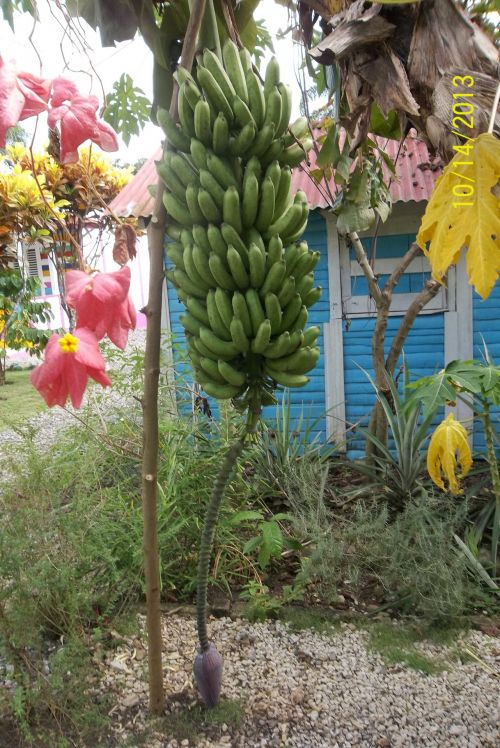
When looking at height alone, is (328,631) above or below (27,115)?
below

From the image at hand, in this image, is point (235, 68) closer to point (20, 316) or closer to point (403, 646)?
point (403, 646)

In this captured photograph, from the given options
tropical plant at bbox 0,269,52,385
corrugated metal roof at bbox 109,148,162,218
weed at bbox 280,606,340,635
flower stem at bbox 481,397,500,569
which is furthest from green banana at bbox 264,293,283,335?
tropical plant at bbox 0,269,52,385

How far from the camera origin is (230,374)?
1.01m

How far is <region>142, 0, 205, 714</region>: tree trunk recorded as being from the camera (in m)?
1.00

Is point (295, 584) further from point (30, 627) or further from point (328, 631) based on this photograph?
point (30, 627)

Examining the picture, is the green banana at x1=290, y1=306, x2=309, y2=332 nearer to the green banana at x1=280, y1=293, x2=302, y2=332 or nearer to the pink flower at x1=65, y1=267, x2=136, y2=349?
the green banana at x1=280, y1=293, x2=302, y2=332

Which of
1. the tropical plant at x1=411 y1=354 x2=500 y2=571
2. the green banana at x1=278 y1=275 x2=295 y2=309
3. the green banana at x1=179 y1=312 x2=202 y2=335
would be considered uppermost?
the green banana at x1=278 y1=275 x2=295 y2=309

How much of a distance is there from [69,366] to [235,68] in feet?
2.16

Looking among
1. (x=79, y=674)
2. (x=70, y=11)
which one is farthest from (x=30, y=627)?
(x=70, y=11)

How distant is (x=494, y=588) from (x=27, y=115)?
102 inches

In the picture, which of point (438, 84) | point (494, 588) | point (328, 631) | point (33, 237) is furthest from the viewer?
point (33, 237)

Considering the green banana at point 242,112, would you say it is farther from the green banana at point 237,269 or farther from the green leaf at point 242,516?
the green leaf at point 242,516

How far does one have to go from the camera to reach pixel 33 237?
3598mm

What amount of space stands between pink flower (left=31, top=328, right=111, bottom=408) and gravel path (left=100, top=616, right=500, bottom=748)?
1.26 meters
